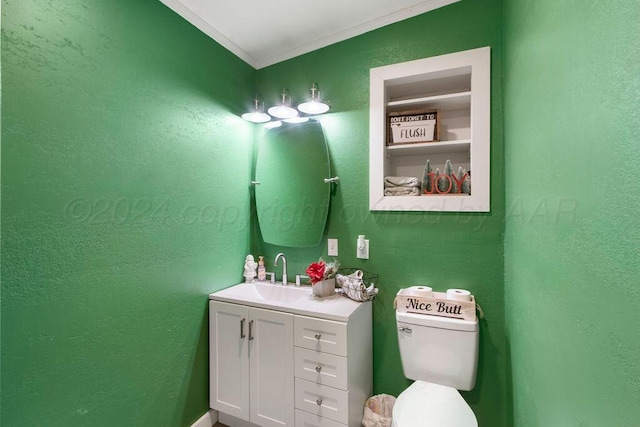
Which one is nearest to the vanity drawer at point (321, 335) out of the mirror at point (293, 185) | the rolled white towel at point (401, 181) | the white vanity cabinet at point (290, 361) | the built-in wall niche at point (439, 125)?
the white vanity cabinet at point (290, 361)

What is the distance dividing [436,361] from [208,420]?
58.9 inches

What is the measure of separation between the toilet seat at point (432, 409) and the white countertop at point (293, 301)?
46cm

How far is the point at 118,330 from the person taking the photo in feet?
4.51

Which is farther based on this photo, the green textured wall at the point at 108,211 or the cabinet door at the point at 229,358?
the cabinet door at the point at 229,358

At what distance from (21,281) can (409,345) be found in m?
1.77

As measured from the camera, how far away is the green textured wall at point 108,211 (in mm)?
1073

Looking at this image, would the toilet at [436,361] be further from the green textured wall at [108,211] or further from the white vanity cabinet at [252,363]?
the green textured wall at [108,211]

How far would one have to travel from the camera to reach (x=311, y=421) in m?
1.54

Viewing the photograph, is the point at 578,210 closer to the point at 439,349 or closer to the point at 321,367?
the point at 439,349

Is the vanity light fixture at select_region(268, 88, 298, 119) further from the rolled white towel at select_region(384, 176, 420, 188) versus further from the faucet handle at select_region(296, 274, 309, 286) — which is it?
the faucet handle at select_region(296, 274, 309, 286)

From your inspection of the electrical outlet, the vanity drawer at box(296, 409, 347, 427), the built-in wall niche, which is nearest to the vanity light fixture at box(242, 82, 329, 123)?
the built-in wall niche

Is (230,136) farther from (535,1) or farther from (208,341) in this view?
(535,1)

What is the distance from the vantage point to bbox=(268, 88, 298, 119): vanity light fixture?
6.67ft

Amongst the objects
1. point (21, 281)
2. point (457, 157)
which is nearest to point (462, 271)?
point (457, 157)
